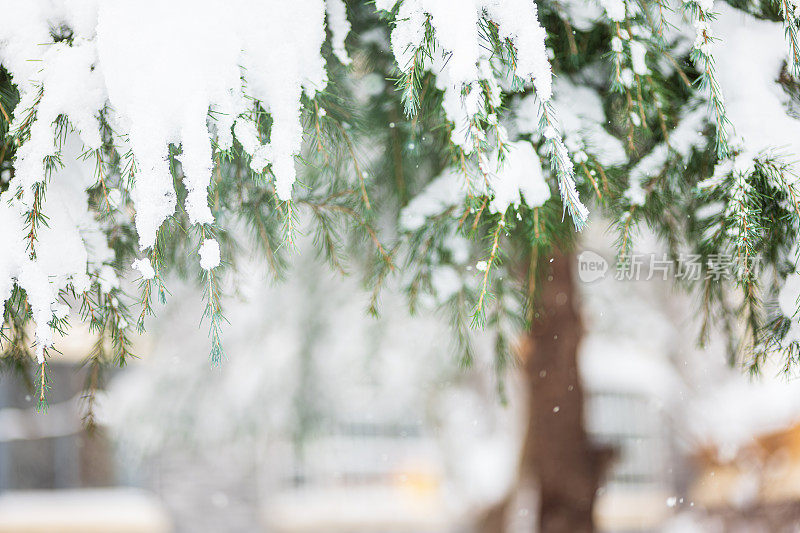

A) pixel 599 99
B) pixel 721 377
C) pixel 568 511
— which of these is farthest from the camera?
pixel 721 377

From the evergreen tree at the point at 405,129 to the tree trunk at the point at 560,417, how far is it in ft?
3.30

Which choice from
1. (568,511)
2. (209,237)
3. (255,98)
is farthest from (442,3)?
(568,511)

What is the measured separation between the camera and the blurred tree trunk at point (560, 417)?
2.70 metres

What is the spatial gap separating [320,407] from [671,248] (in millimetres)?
2512

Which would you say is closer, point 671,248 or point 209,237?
point 209,237

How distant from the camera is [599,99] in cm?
165

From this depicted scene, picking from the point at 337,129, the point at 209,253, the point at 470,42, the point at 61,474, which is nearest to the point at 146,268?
the point at 209,253

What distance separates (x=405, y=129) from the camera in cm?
181

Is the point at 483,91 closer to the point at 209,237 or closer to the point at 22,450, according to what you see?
the point at 209,237

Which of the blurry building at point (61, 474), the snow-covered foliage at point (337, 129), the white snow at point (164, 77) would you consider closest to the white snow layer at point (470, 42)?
the snow-covered foliage at point (337, 129)

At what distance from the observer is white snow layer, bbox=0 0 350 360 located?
1.10 meters

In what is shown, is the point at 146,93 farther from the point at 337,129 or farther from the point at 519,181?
the point at 519,181

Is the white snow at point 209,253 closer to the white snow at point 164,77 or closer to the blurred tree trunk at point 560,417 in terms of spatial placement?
the white snow at point 164,77

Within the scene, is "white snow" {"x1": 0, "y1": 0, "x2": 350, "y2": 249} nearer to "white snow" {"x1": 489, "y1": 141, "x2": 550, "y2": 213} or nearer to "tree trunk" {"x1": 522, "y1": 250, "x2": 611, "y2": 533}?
"white snow" {"x1": 489, "y1": 141, "x2": 550, "y2": 213}
